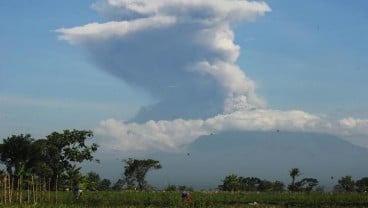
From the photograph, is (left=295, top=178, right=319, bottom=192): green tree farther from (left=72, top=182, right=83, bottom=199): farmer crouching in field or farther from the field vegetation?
(left=72, top=182, right=83, bottom=199): farmer crouching in field

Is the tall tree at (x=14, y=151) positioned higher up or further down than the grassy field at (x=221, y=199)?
higher up

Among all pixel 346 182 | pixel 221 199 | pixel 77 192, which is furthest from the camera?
pixel 346 182

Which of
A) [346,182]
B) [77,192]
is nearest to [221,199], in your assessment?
[77,192]

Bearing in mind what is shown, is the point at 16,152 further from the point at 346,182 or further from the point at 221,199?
the point at 346,182

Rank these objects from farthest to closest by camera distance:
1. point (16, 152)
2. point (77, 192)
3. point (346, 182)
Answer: point (346, 182), point (16, 152), point (77, 192)

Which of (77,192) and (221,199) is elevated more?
(77,192)

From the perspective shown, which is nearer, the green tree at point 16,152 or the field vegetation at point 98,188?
the field vegetation at point 98,188

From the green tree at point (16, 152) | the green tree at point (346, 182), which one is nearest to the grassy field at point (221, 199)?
the green tree at point (16, 152)

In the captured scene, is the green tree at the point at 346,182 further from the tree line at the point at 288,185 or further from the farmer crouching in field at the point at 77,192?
the farmer crouching in field at the point at 77,192

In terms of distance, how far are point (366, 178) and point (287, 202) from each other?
2199 inches

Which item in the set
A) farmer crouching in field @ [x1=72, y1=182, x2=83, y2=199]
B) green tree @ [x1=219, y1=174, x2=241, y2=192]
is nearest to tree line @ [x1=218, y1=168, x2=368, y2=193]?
green tree @ [x1=219, y1=174, x2=241, y2=192]

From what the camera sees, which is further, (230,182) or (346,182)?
(346,182)

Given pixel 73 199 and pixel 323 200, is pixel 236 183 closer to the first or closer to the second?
pixel 323 200

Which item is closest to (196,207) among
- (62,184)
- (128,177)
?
(62,184)
